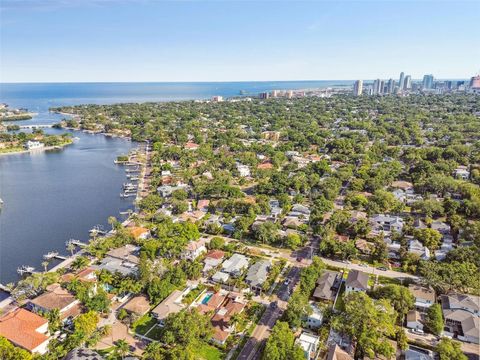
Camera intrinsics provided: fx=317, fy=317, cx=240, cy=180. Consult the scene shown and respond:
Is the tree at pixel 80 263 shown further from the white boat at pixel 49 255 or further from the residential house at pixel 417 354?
the residential house at pixel 417 354

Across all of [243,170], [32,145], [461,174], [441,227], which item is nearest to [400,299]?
[441,227]

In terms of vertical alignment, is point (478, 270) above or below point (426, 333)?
above

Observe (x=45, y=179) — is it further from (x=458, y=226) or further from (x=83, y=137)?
(x=458, y=226)

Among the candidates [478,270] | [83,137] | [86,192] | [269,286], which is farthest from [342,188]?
[83,137]

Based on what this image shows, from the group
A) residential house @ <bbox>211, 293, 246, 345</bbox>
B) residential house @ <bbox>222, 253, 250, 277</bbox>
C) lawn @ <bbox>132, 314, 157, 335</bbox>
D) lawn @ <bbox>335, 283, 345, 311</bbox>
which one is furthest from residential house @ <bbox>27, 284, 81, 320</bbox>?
lawn @ <bbox>335, 283, 345, 311</bbox>

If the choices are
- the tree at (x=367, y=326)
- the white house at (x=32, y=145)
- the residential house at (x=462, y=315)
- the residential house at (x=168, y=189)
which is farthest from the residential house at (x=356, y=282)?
the white house at (x=32, y=145)
